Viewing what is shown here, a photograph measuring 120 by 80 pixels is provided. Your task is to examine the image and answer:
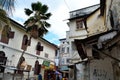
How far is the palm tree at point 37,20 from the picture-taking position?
21062mm

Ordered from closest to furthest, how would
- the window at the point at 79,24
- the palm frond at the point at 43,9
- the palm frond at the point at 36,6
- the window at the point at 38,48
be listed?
the palm frond at the point at 36,6
the palm frond at the point at 43,9
the window at the point at 79,24
the window at the point at 38,48

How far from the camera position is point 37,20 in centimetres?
2127

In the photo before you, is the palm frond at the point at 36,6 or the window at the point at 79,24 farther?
the window at the point at 79,24

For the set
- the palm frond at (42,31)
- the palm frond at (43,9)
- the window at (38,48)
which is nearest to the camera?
the palm frond at (43,9)

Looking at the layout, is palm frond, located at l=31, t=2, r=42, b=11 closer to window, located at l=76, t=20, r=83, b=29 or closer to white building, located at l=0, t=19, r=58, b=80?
white building, located at l=0, t=19, r=58, b=80

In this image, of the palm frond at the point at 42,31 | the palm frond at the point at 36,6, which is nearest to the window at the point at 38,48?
the palm frond at the point at 42,31

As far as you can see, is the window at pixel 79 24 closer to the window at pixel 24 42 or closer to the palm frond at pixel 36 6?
the palm frond at pixel 36 6

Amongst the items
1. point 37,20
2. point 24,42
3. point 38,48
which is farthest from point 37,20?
point 38,48

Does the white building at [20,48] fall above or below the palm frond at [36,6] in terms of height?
below

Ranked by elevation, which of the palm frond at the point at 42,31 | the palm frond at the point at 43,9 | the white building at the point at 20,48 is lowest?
the white building at the point at 20,48

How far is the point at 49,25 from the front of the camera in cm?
2188

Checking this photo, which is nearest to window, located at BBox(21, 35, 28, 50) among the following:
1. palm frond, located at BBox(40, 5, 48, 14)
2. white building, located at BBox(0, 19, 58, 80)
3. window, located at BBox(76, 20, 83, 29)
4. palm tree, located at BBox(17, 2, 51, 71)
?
white building, located at BBox(0, 19, 58, 80)

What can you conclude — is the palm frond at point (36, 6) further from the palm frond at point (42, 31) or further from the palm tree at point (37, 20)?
the palm frond at point (42, 31)

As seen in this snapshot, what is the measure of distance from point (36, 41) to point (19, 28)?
462cm
